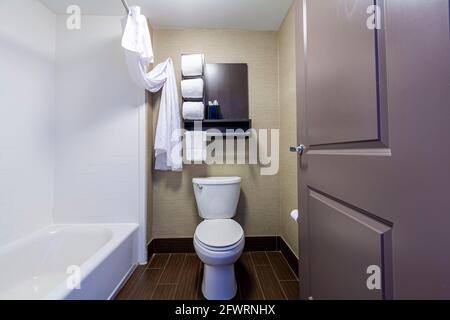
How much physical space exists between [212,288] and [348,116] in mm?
1235

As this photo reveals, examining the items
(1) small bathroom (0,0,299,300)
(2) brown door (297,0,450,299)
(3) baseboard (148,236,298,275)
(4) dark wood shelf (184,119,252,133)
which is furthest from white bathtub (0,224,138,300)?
(2) brown door (297,0,450,299)

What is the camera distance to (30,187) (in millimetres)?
1456

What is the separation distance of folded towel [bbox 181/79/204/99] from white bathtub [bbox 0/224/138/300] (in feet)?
3.92

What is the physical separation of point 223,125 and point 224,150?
9.0 inches

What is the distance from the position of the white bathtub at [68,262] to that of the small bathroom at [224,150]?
12 millimetres

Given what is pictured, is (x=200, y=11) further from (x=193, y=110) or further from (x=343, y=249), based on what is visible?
(x=343, y=249)

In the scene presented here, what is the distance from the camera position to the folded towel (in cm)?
171

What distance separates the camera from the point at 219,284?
127 centimetres

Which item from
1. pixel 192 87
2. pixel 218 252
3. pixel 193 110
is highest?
pixel 192 87

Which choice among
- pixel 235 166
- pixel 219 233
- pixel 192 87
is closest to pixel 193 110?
pixel 192 87

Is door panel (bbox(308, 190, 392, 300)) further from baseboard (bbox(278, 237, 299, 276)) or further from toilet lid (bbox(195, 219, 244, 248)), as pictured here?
baseboard (bbox(278, 237, 299, 276))
